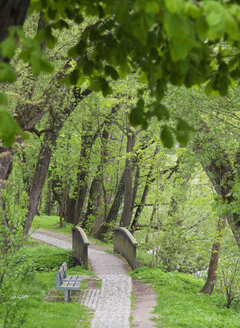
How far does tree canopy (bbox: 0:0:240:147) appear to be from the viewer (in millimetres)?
2367

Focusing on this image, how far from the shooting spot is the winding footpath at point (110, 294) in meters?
10.2

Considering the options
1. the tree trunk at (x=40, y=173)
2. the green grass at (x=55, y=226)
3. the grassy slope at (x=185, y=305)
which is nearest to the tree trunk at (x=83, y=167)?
the green grass at (x=55, y=226)

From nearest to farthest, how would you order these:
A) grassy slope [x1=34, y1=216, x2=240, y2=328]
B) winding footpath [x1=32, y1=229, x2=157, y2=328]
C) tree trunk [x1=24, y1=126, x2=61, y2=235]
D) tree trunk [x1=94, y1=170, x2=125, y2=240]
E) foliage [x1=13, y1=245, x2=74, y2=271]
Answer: winding footpath [x1=32, y1=229, x2=157, y2=328] < grassy slope [x1=34, y1=216, x2=240, y2=328] < tree trunk [x1=24, y1=126, x2=61, y2=235] < foliage [x1=13, y1=245, x2=74, y2=271] < tree trunk [x1=94, y1=170, x2=125, y2=240]

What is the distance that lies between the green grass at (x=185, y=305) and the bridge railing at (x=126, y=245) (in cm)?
69

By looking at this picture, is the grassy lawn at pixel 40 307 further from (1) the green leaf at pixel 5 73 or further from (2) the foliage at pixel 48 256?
(1) the green leaf at pixel 5 73

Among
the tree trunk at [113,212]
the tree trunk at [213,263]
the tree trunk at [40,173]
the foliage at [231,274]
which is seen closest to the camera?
the foliage at [231,274]

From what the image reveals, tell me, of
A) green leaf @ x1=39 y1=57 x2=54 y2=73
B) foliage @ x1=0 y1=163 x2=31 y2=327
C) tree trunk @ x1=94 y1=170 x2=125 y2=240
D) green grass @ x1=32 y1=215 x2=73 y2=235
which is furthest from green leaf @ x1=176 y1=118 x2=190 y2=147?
green grass @ x1=32 y1=215 x2=73 y2=235

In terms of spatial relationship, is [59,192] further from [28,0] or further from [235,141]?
[28,0]

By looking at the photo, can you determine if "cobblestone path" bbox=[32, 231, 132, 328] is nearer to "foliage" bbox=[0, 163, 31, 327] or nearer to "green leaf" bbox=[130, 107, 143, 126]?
"foliage" bbox=[0, 163, 31, 327]

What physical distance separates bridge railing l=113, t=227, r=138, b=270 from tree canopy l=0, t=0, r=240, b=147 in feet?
44.3

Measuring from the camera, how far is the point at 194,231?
20984mm

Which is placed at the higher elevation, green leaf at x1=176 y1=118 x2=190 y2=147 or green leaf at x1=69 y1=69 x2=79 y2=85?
green leaf at x1=69 y1=69 x2=79 y2=85

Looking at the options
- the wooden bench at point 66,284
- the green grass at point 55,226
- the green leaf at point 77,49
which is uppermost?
the green leaf at point 77,49

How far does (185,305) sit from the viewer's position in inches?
480
